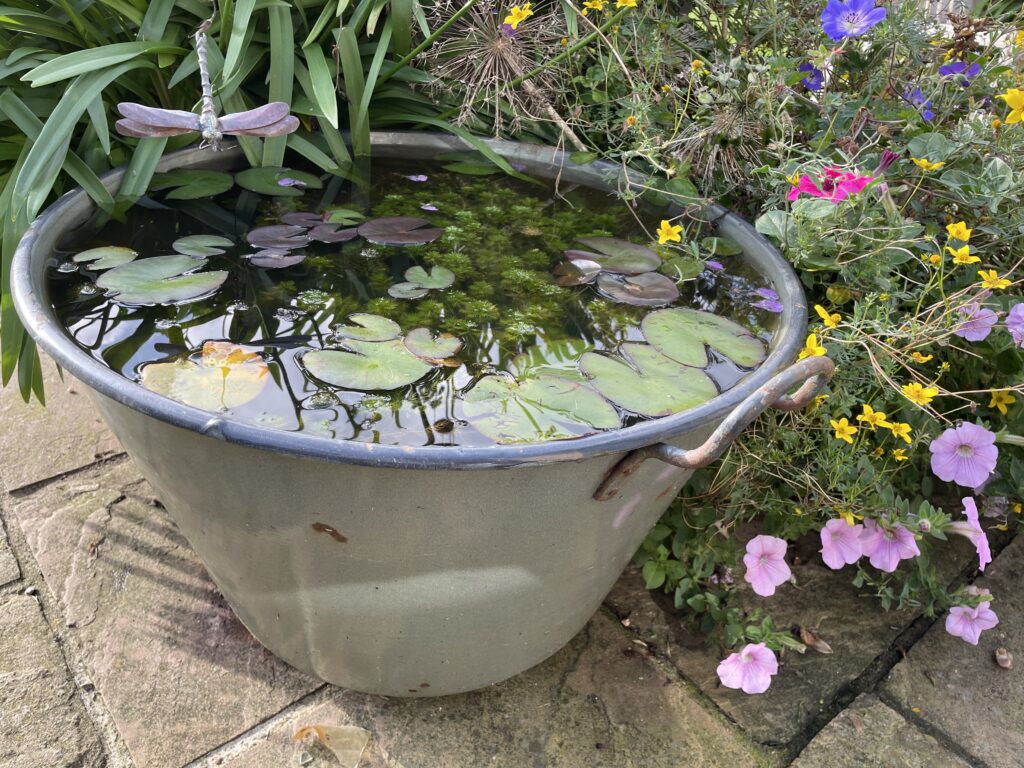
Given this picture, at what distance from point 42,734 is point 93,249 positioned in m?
0.76

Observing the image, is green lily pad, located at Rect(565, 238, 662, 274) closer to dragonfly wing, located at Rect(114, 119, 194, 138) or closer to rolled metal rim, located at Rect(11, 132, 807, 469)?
rolled metal rim, located at Rect(11, 132, 807, 469)

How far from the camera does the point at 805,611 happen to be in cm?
148

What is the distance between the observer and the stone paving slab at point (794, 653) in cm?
131

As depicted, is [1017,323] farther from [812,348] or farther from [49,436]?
[49,436]

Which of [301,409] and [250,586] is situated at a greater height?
[301,409]

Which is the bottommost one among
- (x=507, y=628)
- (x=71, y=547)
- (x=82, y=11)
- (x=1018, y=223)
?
(x=71, y=547)

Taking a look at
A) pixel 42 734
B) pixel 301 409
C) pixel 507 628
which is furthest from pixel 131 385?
pixel 42 734

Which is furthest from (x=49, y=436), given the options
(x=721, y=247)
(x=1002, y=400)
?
(x=1002, y=400)

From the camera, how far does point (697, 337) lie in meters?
1.08

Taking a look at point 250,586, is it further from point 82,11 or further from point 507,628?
point 82,11

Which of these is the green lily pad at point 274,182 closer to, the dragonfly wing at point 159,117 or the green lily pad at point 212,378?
the dragonfly wing at point 159,117

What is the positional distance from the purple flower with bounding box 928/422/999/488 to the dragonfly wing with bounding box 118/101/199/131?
122cm

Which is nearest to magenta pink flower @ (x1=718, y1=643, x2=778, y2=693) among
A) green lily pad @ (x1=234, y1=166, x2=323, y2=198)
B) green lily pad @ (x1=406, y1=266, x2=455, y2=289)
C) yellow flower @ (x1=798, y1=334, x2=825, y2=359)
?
yellow flower @ (x1=798, y1=334, x2=825, y2=359)

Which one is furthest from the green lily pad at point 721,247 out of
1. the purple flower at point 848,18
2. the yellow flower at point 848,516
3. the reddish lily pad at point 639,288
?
the yellow flower at point 848,516
